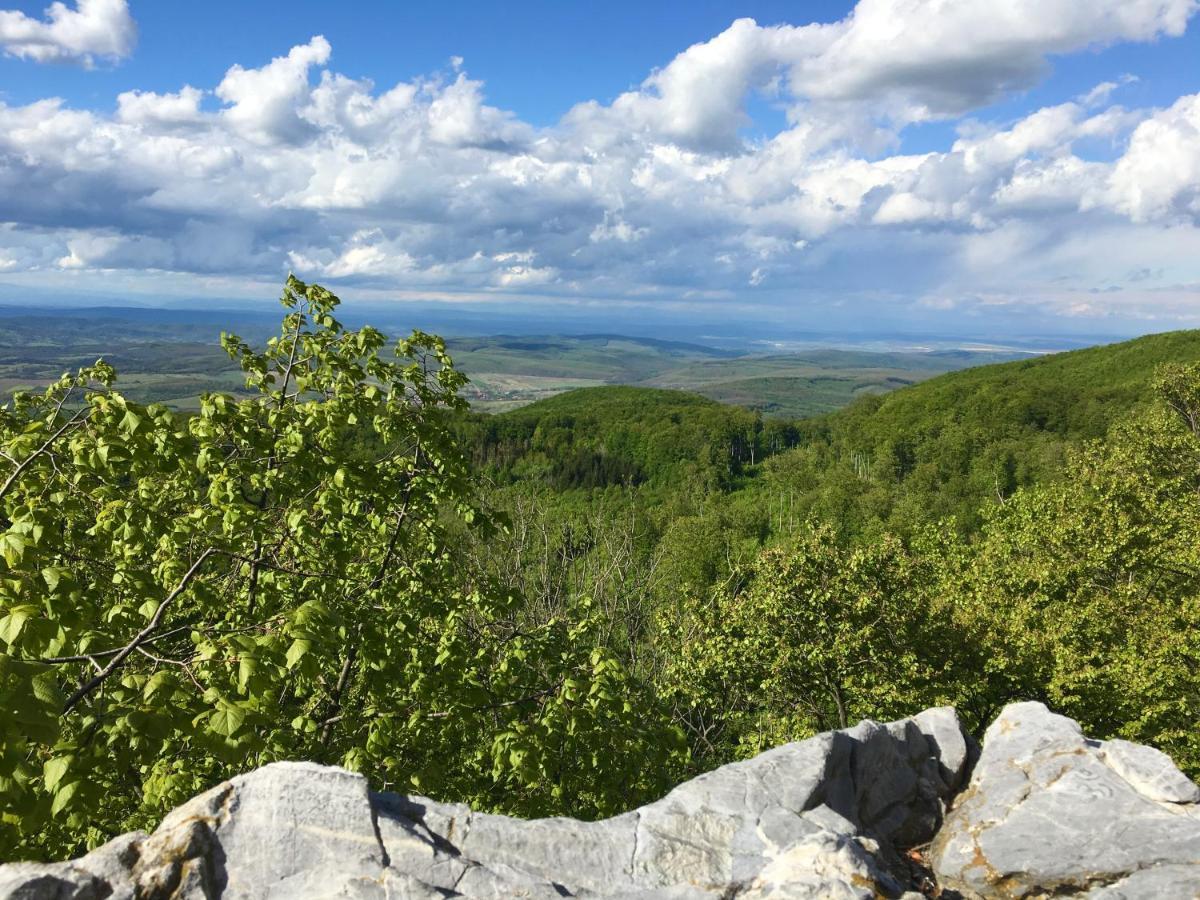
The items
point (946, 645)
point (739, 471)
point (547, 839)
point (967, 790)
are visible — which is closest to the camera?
point (547, 839)

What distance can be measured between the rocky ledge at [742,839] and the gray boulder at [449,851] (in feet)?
0.06

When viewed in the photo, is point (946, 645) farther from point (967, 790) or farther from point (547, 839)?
point (547, 839)

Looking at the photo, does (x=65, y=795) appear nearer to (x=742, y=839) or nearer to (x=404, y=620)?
(x=404, y=620)

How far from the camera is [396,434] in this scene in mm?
12977

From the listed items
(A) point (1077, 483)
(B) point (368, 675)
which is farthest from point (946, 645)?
(B) point (368, 675)

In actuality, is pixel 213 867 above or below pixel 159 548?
below

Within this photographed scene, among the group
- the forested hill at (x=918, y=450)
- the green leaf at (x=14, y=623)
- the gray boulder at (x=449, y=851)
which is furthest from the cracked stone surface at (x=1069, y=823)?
the forested hill at (x=918, y=450)

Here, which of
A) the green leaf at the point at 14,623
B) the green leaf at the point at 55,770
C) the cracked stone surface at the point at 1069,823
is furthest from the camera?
the cracked stone surface at the point at 1069,823

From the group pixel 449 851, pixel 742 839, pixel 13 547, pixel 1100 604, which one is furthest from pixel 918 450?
pixel 13 547

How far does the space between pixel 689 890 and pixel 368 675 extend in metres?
6.48

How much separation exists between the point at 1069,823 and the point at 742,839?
5260 millimetres

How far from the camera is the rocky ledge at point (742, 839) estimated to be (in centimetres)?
686

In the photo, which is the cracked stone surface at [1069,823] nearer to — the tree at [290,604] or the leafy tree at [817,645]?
the tree at [290,604]

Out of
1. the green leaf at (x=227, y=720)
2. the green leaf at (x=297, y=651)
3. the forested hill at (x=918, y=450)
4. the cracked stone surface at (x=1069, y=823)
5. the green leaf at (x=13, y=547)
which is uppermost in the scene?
the green leaf at (x=13, y=547)
